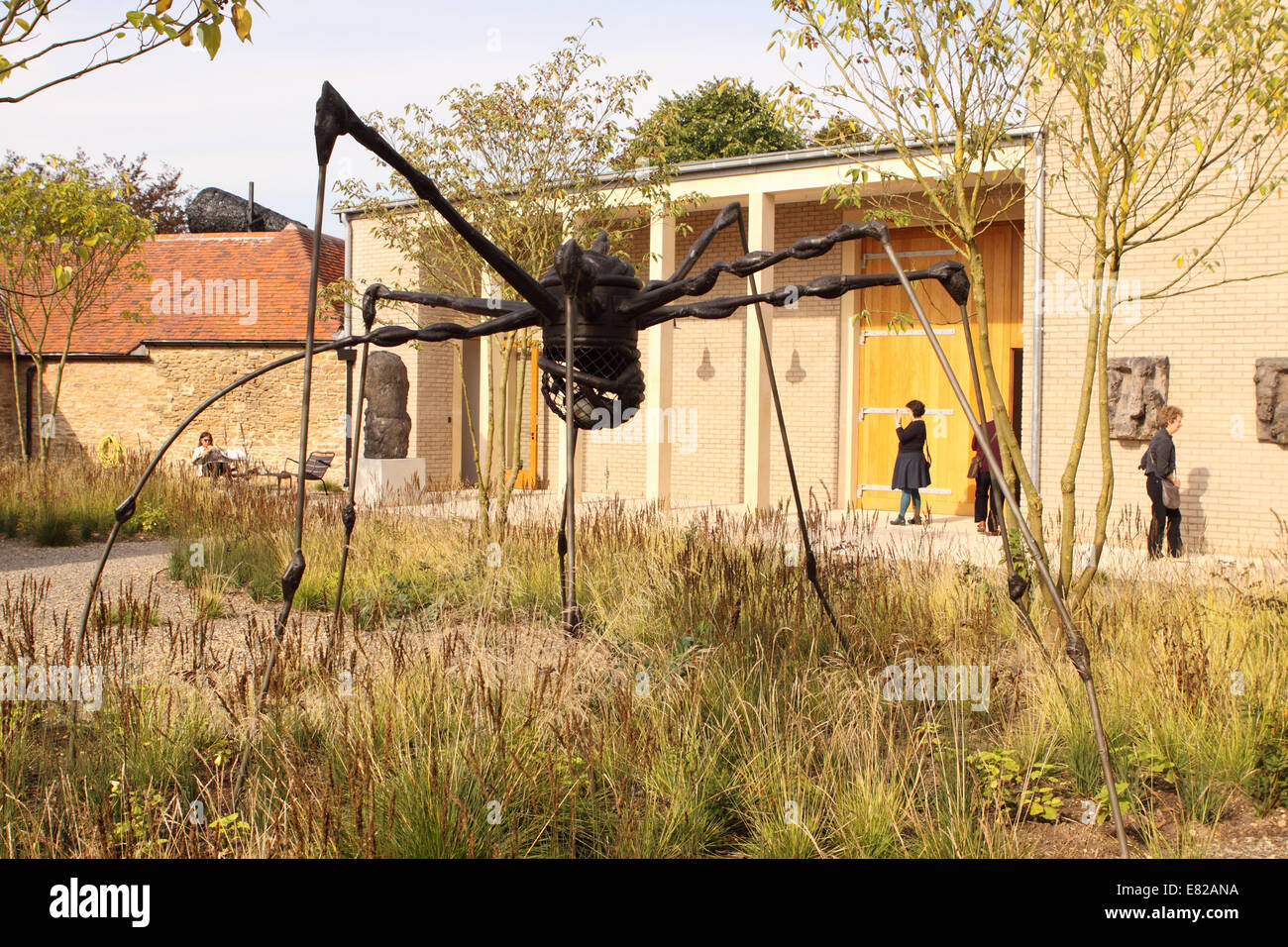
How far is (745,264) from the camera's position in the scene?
331 cm

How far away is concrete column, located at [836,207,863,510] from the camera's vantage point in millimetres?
15633

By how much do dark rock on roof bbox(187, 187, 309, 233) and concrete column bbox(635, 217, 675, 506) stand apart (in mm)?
24710

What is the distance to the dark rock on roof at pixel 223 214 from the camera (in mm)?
35322

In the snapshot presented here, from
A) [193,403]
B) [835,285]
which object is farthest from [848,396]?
[193,403]

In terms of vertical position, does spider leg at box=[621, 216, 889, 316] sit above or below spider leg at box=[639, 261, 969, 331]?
above

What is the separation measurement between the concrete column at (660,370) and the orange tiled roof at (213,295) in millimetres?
7995

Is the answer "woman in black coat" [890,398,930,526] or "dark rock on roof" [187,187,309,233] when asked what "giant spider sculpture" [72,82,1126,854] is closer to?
"woman in black coat" [890,398,930,526]

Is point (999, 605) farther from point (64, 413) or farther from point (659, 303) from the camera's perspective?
point (64, 413)

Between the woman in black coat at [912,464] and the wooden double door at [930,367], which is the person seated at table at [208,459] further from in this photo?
the woman in black coat at [912,464]

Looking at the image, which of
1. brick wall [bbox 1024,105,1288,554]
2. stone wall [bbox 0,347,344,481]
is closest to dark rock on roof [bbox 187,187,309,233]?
stone wall [bbox 0,347,344,481]

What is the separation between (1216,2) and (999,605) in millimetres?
3632

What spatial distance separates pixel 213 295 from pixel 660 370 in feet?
42.9

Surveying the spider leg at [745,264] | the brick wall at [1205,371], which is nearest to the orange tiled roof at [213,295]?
the brick wall at [1205,371]
